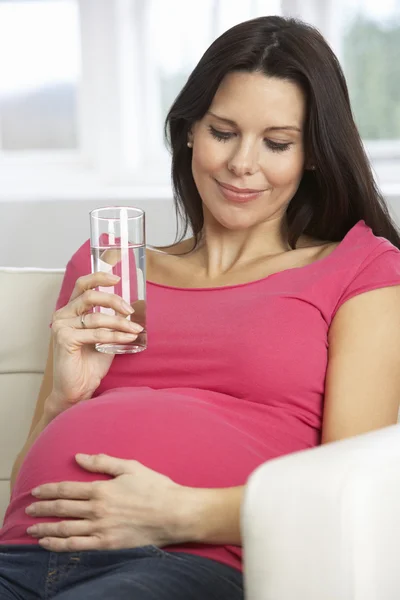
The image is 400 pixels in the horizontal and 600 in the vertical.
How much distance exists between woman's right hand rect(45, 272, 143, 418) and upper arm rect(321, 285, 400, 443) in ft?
1.05

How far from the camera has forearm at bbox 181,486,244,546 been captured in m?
1.33

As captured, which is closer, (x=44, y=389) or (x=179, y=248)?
(x=44, y=389)

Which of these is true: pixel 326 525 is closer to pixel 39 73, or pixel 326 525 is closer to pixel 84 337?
pixel 84 337

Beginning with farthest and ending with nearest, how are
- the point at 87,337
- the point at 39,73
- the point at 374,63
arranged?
the point at 39,73 → the point at 374,63 → the point at 87,337

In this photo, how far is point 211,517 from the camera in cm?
133

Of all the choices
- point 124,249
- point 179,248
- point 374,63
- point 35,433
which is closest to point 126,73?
point 374,63

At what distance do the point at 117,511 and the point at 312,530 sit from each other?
43 cm

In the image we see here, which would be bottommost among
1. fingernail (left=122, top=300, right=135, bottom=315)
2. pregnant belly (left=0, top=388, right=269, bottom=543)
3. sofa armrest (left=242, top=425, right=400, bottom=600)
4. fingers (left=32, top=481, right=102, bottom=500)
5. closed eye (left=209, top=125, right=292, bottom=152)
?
fingers (left=32, top=481, right=102, bottom=500)

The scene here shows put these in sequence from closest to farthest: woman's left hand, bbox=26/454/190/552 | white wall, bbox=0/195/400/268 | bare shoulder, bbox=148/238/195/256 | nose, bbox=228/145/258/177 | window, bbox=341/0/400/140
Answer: woman's left hand, bbox=26/454/190/552
nose, bbox=228/145/258/177
bare shoulder, bbox=148/238/195/256
white wall, bbox=0/195/400/268
window, bbox=341/0/400/140

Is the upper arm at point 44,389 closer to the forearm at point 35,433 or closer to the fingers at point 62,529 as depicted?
the forearm at point 35,433

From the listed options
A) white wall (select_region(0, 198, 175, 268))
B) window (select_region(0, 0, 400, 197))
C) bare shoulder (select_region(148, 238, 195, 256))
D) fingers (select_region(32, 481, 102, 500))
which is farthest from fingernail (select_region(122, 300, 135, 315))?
window (select_region(0, 0, 400, 197))

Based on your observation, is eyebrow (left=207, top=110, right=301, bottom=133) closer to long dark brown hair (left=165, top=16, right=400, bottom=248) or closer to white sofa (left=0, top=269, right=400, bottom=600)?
long dark brown hair (left=165, top=16, right=400, bottom=248)

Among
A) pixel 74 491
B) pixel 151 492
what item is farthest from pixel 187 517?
pixel 74 491

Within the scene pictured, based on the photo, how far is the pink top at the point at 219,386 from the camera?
4.85 feet
